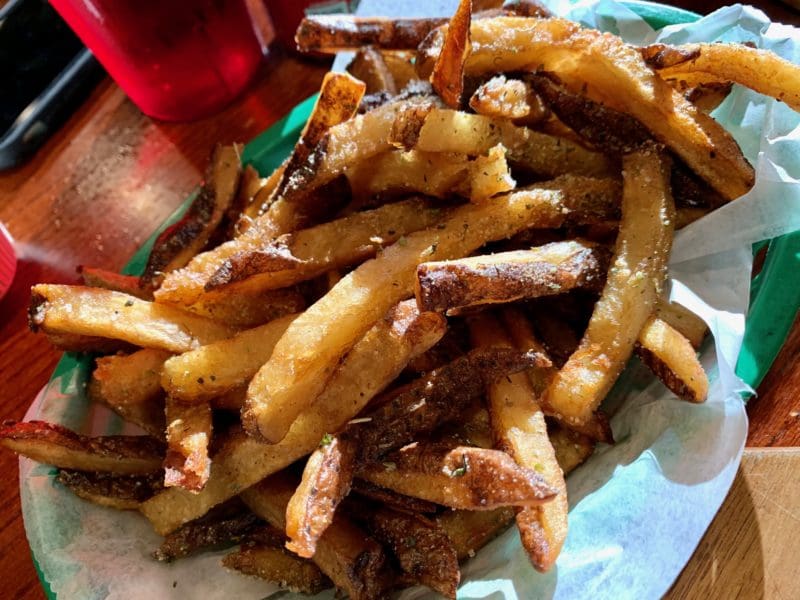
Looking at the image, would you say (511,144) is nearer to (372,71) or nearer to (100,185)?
(372,71)

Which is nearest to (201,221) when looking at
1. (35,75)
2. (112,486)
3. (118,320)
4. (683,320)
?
(118,320)

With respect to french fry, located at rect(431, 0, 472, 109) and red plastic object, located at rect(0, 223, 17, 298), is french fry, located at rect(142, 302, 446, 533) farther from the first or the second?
red plastic object, located at rect(0, 223, 17, 298)

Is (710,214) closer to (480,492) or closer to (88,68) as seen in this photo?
(480,492)

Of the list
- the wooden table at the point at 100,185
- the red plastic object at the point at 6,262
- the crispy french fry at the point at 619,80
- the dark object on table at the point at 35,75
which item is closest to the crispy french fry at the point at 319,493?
the crispy french fry at the point at 619,80

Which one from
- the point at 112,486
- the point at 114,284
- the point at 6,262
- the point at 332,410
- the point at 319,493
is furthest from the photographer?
the point at 6,262

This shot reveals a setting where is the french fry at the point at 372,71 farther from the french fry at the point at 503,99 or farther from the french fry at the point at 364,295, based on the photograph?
the french fry at the point at 364,295

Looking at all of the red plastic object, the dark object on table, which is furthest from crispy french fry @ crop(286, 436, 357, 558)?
the dark object on table

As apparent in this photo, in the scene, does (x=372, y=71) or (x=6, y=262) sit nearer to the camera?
(x=372, y=71)
